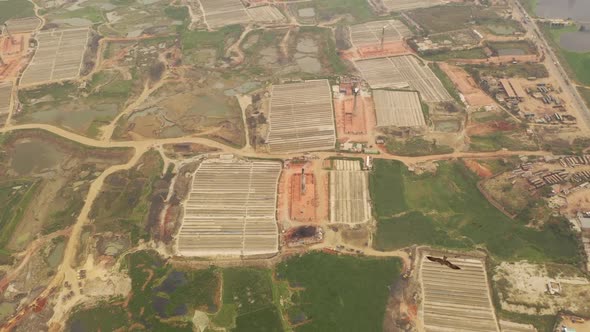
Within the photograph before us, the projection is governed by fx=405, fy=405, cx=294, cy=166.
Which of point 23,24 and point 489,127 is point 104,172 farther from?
point 489,127

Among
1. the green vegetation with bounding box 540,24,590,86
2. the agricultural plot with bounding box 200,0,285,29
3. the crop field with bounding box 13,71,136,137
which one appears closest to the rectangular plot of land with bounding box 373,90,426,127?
the green vegetation with bounding box 540,24,590,86

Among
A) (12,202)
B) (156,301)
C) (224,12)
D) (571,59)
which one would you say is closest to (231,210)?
→ (156,301)

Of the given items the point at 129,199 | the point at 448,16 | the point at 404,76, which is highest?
the point at 448,16

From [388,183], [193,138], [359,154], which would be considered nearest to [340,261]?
[388,183]

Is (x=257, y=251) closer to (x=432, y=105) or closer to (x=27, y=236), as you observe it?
(x=27, y=236)

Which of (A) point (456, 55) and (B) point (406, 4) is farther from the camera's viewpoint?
(B) point (406, 4)

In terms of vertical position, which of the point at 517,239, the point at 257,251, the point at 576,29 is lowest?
the point at 257,251
